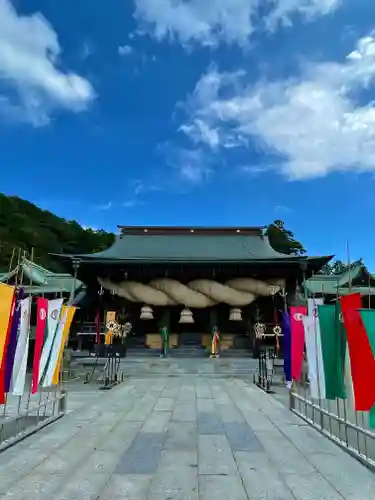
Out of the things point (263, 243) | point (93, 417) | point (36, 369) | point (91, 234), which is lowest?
point (93, 417)

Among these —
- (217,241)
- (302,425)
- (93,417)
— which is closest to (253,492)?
(302,425)

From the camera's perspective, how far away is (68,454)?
4793 mm

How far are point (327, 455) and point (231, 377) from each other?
10192 millimetres

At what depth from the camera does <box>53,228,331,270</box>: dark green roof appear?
985 inches

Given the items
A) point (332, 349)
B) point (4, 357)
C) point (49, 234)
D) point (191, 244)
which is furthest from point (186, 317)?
point (49, 234)

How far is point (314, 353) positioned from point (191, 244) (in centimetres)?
2107

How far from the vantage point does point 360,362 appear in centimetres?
448

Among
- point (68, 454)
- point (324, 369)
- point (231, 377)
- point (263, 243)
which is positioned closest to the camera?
point (68, 454)

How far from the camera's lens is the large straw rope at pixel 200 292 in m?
22.0

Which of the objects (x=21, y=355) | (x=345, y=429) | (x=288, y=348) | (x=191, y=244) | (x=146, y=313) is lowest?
(x=345, y=429)

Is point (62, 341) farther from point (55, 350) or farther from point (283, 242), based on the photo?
point (283, 242)

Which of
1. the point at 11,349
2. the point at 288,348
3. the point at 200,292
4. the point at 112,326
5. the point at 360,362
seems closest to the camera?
the point at 360,362

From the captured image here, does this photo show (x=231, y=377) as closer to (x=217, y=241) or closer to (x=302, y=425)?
(x=302, y=425)

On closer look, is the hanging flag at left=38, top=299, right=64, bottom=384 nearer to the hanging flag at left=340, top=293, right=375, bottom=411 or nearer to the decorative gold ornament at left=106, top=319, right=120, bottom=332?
the hanging flag at left=340, top=293, right=375, bottom=411
